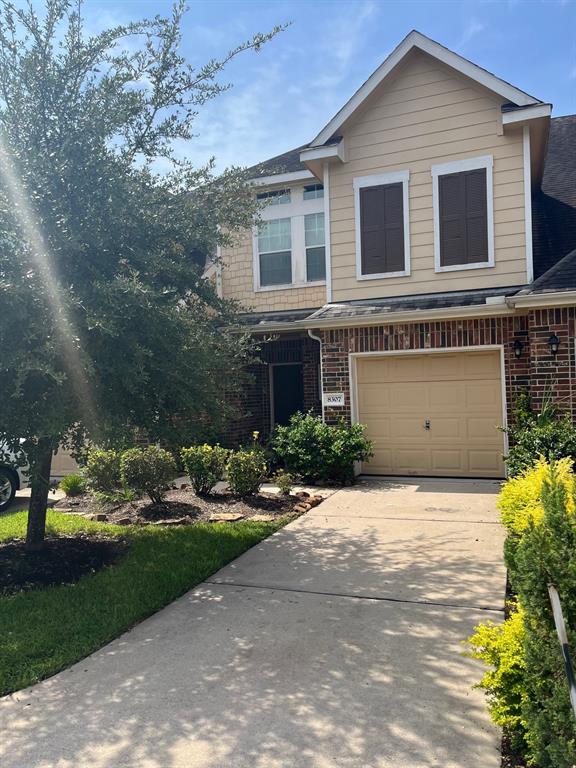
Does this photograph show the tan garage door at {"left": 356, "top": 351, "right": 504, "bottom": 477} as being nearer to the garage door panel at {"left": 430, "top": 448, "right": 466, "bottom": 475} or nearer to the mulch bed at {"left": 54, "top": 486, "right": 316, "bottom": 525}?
the garage door panel at {"left": 430, "top": 448, "right": 466, "bottom": 475}

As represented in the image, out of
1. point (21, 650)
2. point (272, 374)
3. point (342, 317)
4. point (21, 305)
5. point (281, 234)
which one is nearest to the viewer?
point (21, 650)

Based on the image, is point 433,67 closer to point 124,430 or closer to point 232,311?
point 232,311

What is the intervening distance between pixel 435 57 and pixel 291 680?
10203 mm

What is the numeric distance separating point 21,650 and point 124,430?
1.98m

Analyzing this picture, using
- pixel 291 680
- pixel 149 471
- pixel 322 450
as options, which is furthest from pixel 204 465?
pixel 291 680

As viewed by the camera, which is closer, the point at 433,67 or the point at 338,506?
the point at 338,506

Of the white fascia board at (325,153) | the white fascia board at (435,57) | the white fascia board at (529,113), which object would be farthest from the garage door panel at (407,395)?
the white fascia board at (435,57)

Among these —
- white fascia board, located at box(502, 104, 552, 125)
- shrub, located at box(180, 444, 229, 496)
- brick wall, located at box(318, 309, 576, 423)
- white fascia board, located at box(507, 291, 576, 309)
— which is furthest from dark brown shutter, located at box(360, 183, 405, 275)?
shrub, located at box(180, 444, 229, 496)

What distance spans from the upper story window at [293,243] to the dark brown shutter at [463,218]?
2.87 meters

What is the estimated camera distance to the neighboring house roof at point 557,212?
9055mm

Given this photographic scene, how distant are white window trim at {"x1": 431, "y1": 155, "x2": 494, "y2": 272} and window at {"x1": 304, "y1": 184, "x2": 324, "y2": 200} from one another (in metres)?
2.86

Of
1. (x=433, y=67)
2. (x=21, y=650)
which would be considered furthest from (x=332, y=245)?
(x=21, y=650)

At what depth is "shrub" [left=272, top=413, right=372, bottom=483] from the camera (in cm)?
973

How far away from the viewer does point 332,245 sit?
11.0 m
